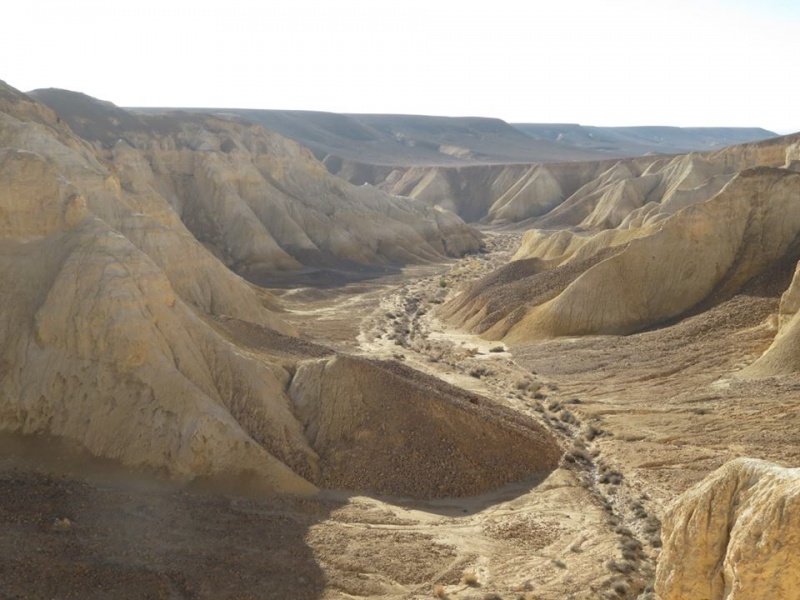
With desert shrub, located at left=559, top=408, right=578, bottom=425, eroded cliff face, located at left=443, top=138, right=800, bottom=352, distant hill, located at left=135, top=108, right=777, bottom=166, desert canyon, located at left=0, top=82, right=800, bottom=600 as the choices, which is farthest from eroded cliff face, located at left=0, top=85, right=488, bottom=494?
distant hill, located at left=135, top=108, right=777, bottom=166

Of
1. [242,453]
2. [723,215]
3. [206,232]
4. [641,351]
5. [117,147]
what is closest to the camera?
[242,453]

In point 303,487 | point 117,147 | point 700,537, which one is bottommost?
point 303,487

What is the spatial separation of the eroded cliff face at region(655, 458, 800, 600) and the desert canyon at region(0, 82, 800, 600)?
3 centimetres

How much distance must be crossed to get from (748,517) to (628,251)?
102ft

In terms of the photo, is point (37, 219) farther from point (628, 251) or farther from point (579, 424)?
point (628, 251)

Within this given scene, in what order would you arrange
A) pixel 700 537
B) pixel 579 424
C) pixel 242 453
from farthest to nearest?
pixel 579 424, pixel 242 453, pixel 700 537

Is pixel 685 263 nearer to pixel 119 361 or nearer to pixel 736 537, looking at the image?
pixel 119 361

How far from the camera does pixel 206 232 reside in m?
63.3

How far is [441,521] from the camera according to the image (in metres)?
18.6

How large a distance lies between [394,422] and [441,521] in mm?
3957

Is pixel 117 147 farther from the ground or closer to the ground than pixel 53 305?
farther from the ground

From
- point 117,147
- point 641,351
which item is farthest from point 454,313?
point 117,147

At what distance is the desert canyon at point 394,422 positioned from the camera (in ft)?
48.4

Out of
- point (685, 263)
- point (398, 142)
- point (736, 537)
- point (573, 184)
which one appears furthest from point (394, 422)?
point (398, 142)
